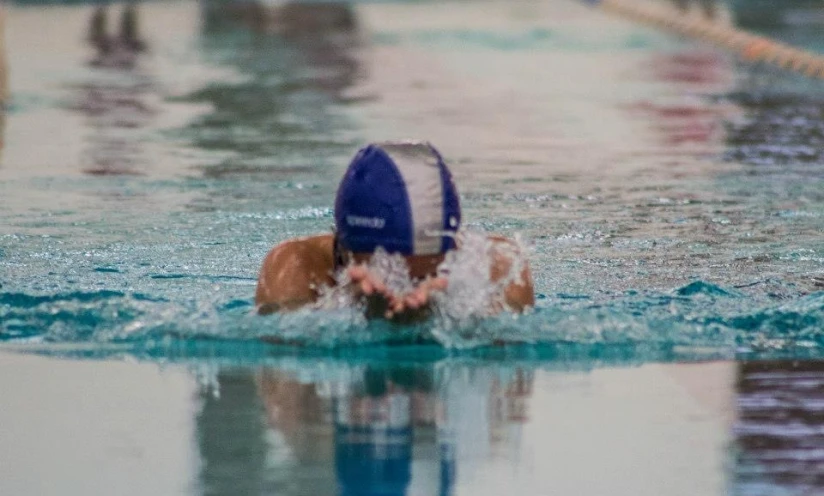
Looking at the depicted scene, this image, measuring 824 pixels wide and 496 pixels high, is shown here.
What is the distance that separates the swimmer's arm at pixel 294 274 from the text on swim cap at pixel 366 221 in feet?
1.39

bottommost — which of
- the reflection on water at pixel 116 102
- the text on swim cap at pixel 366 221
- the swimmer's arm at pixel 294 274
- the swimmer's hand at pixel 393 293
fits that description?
the reflection on water at pixel 116 102

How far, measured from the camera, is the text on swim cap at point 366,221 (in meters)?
4.53

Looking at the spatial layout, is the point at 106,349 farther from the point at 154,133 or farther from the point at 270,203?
the point at 154,133

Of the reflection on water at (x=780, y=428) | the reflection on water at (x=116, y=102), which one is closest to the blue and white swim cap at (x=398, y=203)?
the reflection on water at (x=780, y=428)

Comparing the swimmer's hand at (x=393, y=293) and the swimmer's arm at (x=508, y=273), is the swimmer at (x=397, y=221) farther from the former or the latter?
the swimmer's arm at (x=508, y=273)

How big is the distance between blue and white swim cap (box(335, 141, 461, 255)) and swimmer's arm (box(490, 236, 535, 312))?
18.1 inches

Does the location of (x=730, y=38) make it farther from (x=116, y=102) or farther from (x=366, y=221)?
(x=366, y=221)

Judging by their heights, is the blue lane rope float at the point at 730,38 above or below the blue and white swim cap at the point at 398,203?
below

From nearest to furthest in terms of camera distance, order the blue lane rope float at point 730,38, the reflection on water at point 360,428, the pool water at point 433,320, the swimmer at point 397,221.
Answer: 1. the reflection on water at point 360,428
2. the pool water at point 433,320
3. the swimmer at point 397,221
4. the blue lane rope float at point 730,38

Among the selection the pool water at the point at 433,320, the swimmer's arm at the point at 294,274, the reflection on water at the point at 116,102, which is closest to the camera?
the pool water at the point at 433,320

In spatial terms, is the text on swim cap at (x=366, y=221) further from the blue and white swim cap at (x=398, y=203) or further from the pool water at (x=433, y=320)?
the pool water at (x=433, y=320)

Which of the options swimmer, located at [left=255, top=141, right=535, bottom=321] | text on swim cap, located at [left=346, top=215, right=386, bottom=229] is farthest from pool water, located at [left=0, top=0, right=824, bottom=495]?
text on swim cap, located at [left=346, top=215, right=386, bottom=229]

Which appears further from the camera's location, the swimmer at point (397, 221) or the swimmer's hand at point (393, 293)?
the swimmer at point (397, 221)

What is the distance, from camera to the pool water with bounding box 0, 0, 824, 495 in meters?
3.87
